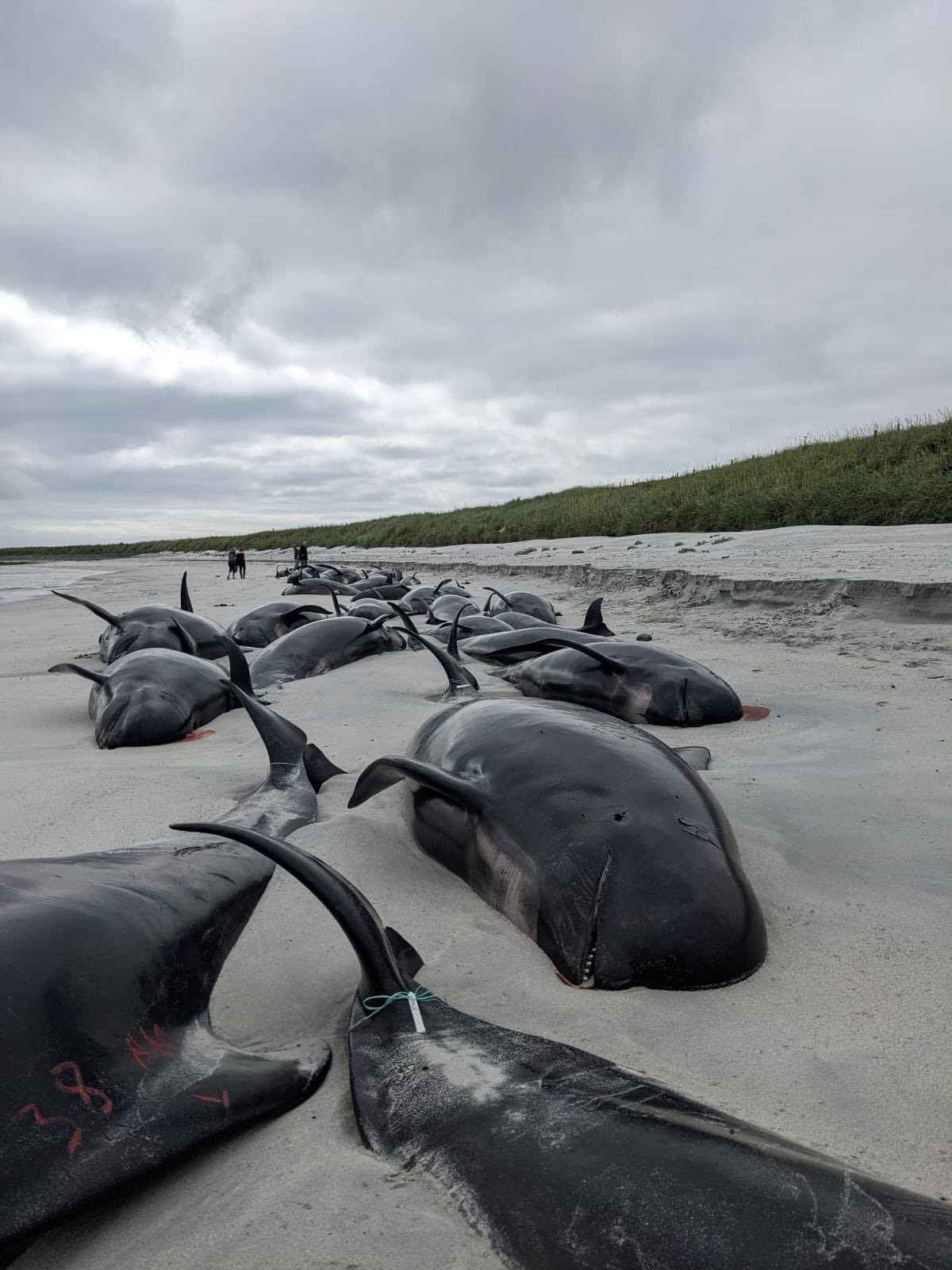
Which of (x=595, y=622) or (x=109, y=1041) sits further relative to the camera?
(x=595, y=622)

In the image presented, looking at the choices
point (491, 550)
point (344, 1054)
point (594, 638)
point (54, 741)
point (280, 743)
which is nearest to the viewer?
point (344, 1054)

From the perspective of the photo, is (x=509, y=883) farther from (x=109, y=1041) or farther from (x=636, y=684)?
(x=636, y=684)

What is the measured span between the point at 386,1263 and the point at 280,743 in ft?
8.44

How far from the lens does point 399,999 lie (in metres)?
1.77

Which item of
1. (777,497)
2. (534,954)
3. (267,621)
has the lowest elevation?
(534,954)

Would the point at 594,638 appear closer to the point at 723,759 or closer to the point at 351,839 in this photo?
the point at 723,759

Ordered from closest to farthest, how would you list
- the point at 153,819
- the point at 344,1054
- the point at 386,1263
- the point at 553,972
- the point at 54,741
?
the point at 386,1263
the point at 344,1054
the point at 553,972
the point at 153,819
the point at 54,741

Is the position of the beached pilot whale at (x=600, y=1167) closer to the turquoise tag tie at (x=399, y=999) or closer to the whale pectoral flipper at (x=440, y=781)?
the turquoise tag tie at (x=399, y=999)

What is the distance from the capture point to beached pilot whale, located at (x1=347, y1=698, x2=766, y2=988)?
2.02m

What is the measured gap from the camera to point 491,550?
22.4m

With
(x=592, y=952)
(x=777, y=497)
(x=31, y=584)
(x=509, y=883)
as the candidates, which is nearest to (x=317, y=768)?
(x=509, y=883)

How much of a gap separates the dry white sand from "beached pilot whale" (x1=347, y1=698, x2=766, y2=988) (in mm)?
71

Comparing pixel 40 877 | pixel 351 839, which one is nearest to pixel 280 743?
pixel 351 839

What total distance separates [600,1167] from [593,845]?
1.05m
